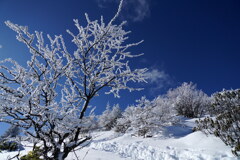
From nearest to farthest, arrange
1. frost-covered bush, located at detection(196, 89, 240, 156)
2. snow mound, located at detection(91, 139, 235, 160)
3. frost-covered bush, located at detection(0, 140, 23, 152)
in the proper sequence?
frost-covered bush, located at detection(0, 140, 23, 152)
snow mound, located at detection(91, 139, 235, 160)
frost-covered bush, located at detection(196, 89, 240, 156)

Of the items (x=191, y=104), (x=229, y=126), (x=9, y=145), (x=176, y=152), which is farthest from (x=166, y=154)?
(x=191, y=104)

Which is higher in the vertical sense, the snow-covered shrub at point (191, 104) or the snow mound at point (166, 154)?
the snow-covered shrub at point (191, 104)

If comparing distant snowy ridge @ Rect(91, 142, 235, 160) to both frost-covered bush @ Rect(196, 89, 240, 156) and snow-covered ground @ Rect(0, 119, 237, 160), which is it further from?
frost-covered bush @ Rect(196, 89, 240, 156)

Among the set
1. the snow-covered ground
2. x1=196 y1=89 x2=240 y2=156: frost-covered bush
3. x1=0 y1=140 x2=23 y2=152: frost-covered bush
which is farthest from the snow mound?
x1=0 y1=140 x2=23 y2=152: frost-covered bush

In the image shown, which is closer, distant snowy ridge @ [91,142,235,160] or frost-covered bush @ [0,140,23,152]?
frost-covered bush @ [0,140,23,152]

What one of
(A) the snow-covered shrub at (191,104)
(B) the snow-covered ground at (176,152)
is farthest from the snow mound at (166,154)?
(A) the snow-covered shrub at (191,104)

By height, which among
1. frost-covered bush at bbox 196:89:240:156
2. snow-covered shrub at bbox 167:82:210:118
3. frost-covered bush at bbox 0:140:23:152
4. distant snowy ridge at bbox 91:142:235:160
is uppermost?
snow-covered shrub at bbox 167:82:210:118

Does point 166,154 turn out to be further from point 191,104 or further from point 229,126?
point 191,104

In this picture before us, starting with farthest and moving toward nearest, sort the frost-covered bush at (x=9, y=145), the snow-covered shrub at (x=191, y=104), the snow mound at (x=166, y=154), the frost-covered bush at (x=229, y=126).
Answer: the snow-covered shrub at (x=191, y=104)
the frost-covered bush at (x=229, y=126)
the snow mound at (x=166, y=154)
the frost-covered bush at (x=9, y=145)

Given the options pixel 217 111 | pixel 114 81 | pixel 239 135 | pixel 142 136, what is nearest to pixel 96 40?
pixel 114 81

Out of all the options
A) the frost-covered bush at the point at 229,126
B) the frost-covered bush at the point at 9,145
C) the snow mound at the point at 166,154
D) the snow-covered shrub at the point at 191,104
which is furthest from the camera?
the snow-covered shrub at the point at 191,104

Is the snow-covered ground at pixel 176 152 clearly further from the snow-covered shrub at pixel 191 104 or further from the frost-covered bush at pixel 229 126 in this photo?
the snow-covered shrub at pixel 191 104

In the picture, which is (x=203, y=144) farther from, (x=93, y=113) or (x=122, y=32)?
(x=122, y=32)

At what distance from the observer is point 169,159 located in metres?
5.92
